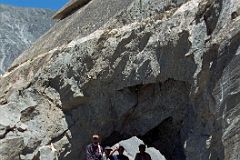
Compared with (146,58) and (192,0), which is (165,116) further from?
(192,0)

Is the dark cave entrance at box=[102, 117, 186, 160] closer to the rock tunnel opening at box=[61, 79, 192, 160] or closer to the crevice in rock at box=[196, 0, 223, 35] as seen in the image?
the rock tunnel opening at box=[61, 79, 192, 160]

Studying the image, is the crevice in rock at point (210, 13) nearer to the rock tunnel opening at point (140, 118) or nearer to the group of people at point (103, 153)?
the rock tunnel opening at point (140, 118)

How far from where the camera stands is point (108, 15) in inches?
706

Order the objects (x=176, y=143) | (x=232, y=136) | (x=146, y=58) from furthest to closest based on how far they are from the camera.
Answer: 1. (x=176, y=143)
2. (x=146, y=58)
3. (x=232, y=136)

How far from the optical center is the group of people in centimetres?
1436

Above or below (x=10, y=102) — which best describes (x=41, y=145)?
below

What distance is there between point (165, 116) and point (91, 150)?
106 inches

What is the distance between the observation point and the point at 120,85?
54.0ft

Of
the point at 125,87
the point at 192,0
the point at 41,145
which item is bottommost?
the point at 41,145

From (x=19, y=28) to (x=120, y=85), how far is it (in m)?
106

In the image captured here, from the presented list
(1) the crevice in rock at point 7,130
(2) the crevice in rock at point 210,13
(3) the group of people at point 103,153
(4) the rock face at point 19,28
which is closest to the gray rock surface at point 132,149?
(3) the group of people at point 103,153

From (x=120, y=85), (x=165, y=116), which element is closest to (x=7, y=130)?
(x=120, y=85)

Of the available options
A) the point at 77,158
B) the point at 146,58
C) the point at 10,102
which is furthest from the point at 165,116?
the point at 10,102

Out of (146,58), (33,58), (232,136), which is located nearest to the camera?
(232,136)
